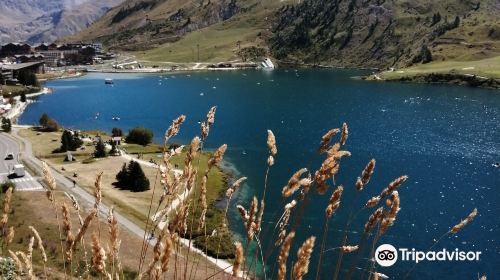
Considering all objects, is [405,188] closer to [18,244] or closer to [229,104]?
[18,244]

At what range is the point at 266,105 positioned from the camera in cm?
13475

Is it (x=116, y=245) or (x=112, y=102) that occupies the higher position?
(x=116, y=245)

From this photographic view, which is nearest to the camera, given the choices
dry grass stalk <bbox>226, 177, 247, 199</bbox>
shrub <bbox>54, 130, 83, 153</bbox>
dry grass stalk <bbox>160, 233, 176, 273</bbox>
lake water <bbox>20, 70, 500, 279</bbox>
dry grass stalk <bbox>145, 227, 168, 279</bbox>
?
dry grass stalk <bbox>160, 233, 176, 273</bbox>

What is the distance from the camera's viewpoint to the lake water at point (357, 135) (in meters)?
47.6

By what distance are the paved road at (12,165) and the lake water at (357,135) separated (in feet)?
81.2

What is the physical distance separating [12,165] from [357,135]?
197 ft

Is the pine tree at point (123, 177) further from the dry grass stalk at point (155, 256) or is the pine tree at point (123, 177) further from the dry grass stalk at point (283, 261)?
the dry grass stalk at point (283, 261)

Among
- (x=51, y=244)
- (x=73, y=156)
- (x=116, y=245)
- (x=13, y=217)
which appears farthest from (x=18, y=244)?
(x=73, y=156)

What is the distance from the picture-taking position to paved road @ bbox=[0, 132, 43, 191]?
58881 mm

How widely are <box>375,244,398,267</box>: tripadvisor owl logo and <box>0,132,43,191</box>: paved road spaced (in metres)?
40.1

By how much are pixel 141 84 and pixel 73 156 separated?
395 feet

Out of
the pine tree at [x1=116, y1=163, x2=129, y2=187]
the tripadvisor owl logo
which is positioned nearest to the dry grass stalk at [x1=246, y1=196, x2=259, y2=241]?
the tripadvisor owl logo

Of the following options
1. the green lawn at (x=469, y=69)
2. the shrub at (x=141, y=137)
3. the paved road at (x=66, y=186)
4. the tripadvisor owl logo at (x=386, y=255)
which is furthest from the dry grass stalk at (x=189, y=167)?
the green lawn at (x=469, y=69)

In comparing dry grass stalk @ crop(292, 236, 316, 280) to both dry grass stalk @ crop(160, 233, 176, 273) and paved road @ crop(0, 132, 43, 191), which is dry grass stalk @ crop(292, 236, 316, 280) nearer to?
dry grass stalk @ crop(160, 233, 176, 273)
